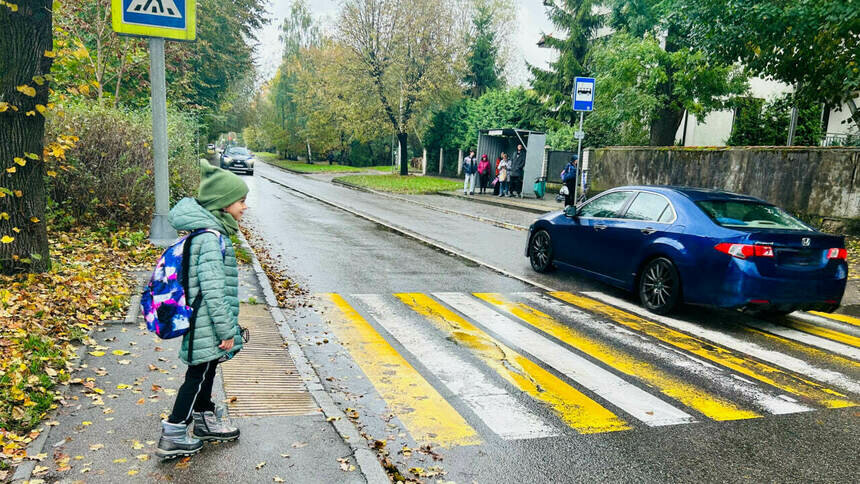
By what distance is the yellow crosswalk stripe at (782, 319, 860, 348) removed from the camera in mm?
6984

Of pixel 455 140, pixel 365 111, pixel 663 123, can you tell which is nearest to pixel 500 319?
pixel 663 123

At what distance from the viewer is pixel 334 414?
4.46 meters

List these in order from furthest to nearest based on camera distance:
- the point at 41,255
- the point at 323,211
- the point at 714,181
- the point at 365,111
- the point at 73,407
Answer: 1. the point at 365,111
2. the point at 323,211
3. the point at 714,181
4. the point at 41,255
5. the point at 73,407

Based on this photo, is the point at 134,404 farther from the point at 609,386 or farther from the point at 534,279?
the point at 534,279

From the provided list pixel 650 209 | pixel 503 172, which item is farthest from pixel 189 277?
pixel 503 172

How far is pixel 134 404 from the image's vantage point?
448 cm

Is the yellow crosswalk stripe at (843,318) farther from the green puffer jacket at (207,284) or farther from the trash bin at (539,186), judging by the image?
the trash bin at (539,186)

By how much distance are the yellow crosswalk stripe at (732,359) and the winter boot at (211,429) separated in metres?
4.51

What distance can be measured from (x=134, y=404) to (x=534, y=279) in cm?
666

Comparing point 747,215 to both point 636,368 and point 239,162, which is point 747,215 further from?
point 239,162

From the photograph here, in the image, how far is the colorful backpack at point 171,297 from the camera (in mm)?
3605

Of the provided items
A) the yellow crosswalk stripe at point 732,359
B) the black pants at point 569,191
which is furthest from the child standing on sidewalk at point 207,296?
the black pants at point 569,191

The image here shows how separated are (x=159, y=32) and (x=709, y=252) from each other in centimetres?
815

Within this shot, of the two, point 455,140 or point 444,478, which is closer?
point 444,478
